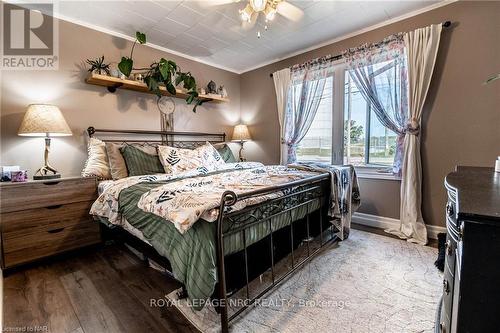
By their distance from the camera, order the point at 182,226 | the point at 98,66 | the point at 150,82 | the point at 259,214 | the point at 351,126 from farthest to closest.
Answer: the point at 351,126
the point at 150,82
the point at 98,66
the point at 259,214
the point at 182,226

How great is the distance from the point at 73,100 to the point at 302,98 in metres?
2.95

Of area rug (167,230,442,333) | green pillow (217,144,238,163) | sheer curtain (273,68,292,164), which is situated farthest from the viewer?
sheer curtain (273,68,292,164)

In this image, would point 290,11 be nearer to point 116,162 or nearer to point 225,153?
point 225,153

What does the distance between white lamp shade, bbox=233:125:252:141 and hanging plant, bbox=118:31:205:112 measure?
996 millimetres

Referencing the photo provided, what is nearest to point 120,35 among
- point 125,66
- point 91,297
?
point 125,66

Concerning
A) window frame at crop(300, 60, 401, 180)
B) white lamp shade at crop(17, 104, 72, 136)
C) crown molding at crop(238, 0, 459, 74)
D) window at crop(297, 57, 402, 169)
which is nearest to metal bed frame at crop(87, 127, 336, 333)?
white lamp shade at crop(17, 104, 72, 136)

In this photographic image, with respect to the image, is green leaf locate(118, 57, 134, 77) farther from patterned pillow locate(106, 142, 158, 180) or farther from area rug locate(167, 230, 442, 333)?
area rug locate(167, 230, 442, 333)

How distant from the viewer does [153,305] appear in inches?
60.9

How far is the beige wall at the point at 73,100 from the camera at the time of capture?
7.41 feet

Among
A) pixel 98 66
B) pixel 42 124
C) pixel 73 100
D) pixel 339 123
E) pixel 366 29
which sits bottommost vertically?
pixel 42 124

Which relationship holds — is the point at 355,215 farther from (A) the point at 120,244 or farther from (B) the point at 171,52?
(B) the point at 171,52

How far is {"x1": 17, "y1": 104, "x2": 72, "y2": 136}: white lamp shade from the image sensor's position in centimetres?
207

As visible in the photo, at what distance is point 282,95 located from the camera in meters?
3.68

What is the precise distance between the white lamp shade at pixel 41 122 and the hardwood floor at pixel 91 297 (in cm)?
124
